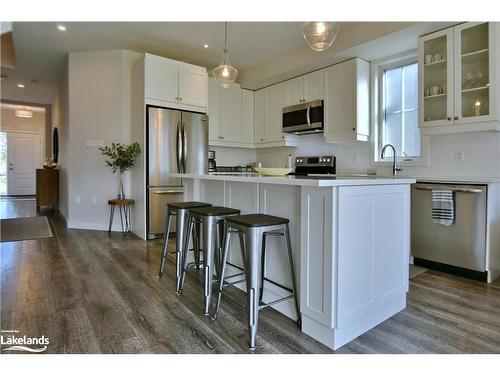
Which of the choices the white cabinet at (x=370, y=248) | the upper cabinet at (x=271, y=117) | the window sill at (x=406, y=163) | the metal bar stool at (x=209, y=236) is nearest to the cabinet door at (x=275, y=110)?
the upper cabinet at (x=271, y=117)

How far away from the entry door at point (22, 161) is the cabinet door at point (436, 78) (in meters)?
10.5

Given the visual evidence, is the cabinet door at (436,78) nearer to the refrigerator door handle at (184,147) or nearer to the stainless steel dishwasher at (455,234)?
the stainless steel dishwasher at (455,234)

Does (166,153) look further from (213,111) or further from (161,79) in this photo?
(213,111)

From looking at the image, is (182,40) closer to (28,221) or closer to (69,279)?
(69,279)

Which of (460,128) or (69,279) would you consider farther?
(460,128)

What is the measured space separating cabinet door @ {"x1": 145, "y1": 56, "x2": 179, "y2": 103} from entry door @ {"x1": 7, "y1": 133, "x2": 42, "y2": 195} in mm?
7544

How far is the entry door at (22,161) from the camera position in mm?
9312

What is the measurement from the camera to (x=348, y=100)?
4.00 m

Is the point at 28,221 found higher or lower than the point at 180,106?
lower

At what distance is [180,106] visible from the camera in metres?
4.43

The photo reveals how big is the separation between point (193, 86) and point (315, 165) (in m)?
2.15
